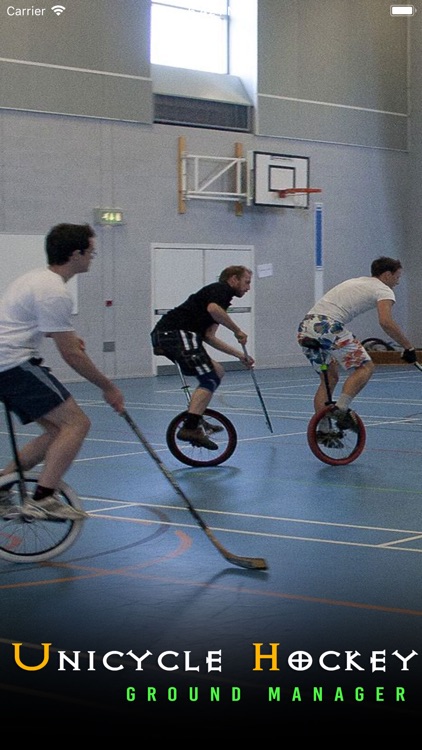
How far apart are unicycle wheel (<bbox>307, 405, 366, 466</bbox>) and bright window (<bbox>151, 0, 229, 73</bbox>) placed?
11.9m

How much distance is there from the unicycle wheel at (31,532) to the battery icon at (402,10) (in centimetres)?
1887

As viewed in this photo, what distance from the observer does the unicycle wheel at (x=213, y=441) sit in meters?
9.37

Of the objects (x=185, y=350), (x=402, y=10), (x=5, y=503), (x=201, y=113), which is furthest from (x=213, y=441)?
(x=402, y=10)

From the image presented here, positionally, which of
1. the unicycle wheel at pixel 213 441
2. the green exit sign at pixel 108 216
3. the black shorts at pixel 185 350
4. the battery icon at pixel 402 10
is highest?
the battery icon at pixel 402 10

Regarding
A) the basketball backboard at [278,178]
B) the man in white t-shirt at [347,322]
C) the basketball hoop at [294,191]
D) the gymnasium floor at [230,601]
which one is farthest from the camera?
the basketball hoop at [294,191]

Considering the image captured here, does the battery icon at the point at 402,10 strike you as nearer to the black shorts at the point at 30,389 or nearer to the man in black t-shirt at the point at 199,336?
the man in black t-shirt at the point at 199,336

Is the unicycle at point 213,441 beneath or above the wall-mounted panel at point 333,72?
beneath

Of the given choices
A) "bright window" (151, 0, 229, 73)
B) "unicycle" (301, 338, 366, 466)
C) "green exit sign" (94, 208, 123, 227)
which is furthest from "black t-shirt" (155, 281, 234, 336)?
"bright window" (151, 0, 229, 73)

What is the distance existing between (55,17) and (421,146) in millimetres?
8683

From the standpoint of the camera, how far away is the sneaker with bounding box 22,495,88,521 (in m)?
5.59

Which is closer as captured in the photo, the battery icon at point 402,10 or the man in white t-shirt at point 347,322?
the man in white t-shirt at point 347,322

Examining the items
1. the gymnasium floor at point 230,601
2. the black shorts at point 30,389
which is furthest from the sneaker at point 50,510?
the black shorts at point 30,389

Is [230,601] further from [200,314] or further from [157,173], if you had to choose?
[157,173]

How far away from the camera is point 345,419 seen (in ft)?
30.3
